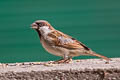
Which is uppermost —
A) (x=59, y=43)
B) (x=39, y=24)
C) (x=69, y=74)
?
(x=39, y=24)

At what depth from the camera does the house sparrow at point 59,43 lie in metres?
5.49

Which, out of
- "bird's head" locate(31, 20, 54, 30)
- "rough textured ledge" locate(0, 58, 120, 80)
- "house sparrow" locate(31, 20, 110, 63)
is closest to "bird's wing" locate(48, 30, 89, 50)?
"house sparrow" locate(31, 20, 110, 63)

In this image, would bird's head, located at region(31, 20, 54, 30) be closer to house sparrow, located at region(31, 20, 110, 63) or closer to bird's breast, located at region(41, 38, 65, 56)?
house sparrow, located at region(31, 20, 110, 63)

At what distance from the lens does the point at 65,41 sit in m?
5.57

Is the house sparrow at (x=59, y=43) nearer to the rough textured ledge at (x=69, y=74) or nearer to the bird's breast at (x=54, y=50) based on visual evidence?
the bird's breast at (x=54, y=50)

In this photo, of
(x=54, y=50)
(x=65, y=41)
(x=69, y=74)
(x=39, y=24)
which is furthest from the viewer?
(x=39, y=24)

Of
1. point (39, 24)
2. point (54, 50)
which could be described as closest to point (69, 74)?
point (54, 50)

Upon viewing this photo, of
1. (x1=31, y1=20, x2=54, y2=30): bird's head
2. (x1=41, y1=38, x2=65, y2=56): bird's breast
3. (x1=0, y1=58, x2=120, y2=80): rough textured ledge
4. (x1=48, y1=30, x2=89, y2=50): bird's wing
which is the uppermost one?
(x1=31, y1=20, x2=54, y2=30): bird's head

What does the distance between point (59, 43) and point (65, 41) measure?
4.2 inches

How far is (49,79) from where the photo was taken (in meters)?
4.45

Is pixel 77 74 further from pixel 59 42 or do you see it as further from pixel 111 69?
pixel 59 42

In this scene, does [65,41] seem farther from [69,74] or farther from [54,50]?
[69,74]

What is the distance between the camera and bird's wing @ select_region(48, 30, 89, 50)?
5.54 metres

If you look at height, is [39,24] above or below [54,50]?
above
